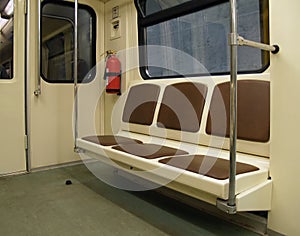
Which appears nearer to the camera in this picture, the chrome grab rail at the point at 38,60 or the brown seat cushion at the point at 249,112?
the brown seat cushion at the point at 249,112

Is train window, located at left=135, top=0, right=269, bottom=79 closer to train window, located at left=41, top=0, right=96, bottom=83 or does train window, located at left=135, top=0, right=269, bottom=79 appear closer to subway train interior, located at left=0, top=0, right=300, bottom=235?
subway train interior, located at left=0, top=0, right=300, bottom=235

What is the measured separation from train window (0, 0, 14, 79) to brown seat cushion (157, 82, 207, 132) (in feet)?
5.61

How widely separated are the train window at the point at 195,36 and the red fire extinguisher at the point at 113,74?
316mm

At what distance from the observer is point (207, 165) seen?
1.71 meters

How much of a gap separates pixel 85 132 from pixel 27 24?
1430mm

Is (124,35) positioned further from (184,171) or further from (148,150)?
(184,171)

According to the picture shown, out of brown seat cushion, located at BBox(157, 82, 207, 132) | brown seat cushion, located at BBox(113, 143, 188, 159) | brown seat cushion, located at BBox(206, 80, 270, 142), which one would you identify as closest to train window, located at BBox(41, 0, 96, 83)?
brown seat cushion, located at BBox(157, 82, 207, 132)

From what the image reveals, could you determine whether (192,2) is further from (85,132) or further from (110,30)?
(85,132)

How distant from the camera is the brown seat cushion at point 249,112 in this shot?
1.85 m

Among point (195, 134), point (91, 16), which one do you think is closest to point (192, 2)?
point (195, 134)

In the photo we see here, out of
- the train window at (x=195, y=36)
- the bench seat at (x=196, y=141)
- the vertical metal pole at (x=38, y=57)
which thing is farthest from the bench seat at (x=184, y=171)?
the vertical metal pole at (x=38, y=57)

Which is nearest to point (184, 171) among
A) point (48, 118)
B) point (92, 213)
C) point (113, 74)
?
point (92, 213)

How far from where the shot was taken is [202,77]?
97.3 inches

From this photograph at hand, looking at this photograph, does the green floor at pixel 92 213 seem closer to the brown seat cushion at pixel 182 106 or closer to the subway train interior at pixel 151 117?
the subway train interior at pixel 151 117
